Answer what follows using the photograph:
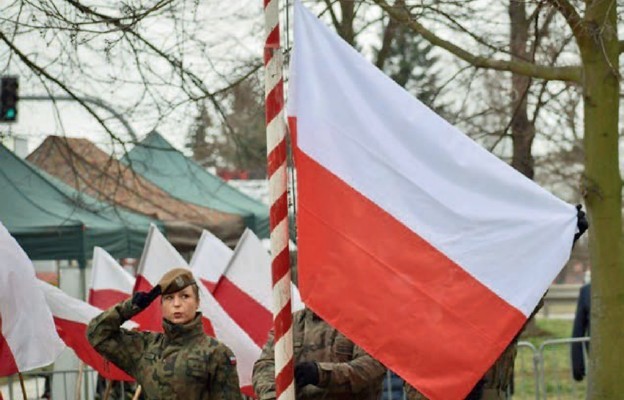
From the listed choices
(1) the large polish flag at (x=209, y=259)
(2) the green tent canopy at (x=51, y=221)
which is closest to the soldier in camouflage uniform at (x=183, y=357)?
(1) the large polish flag at (x=209, y=259)

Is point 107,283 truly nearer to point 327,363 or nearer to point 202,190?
point 327,363

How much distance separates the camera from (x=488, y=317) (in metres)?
6.61

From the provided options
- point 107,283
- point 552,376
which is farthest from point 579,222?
point 552,376

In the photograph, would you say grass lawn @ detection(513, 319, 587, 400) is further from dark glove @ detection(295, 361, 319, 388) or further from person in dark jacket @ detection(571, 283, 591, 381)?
dark glove @ detection(295, 361, 319, 388)

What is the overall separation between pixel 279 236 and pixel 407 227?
579 mm

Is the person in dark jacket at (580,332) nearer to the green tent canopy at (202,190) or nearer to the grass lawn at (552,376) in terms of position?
the grass lawn at (552,376)

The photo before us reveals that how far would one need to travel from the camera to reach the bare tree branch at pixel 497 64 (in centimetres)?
1201

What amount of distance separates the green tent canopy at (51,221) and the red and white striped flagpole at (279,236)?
11581 millimetres

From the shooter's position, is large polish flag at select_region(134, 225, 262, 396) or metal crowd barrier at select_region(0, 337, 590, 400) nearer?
large polish flag at select_region(134, 225, 262, 396)

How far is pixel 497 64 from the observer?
12.4 meters

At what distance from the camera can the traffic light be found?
17.2 metres

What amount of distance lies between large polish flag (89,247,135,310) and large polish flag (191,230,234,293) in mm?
661

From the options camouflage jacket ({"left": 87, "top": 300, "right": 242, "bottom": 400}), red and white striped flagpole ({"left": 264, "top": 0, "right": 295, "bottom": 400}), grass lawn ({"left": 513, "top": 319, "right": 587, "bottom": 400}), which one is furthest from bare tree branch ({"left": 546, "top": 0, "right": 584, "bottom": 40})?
red and white striped flagpole ({"left": 264, "top": 0, "right": 295, "bottom": 400})

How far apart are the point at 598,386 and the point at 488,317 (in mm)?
5734
